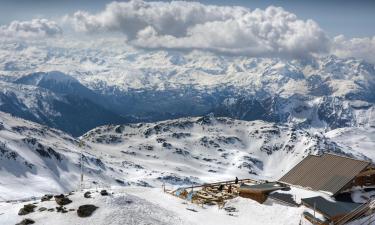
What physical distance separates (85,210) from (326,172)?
39.3 metres

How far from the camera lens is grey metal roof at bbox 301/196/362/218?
66562 mm

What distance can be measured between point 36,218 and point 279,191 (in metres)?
35.7

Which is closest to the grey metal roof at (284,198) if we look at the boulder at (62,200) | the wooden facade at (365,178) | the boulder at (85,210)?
the wooden facade at (365,178)

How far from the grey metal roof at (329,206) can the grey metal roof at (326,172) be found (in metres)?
4.28

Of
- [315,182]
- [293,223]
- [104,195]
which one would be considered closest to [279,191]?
[315,182]

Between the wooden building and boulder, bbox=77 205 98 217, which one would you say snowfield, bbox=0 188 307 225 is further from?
the wooden building

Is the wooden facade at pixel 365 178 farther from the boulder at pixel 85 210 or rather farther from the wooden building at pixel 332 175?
the boulder at pixel 85 210

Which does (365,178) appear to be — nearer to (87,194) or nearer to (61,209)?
(87,194)

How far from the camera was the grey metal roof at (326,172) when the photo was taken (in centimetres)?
7738

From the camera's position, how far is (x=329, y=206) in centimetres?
6894

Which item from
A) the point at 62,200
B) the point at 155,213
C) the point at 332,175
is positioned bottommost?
the point at 155,213

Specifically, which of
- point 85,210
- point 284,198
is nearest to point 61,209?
point 85,210

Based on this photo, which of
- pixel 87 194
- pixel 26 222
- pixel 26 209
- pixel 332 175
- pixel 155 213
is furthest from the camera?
pixel 332 175

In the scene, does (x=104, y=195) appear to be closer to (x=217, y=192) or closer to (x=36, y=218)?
(x=36, y=218)
